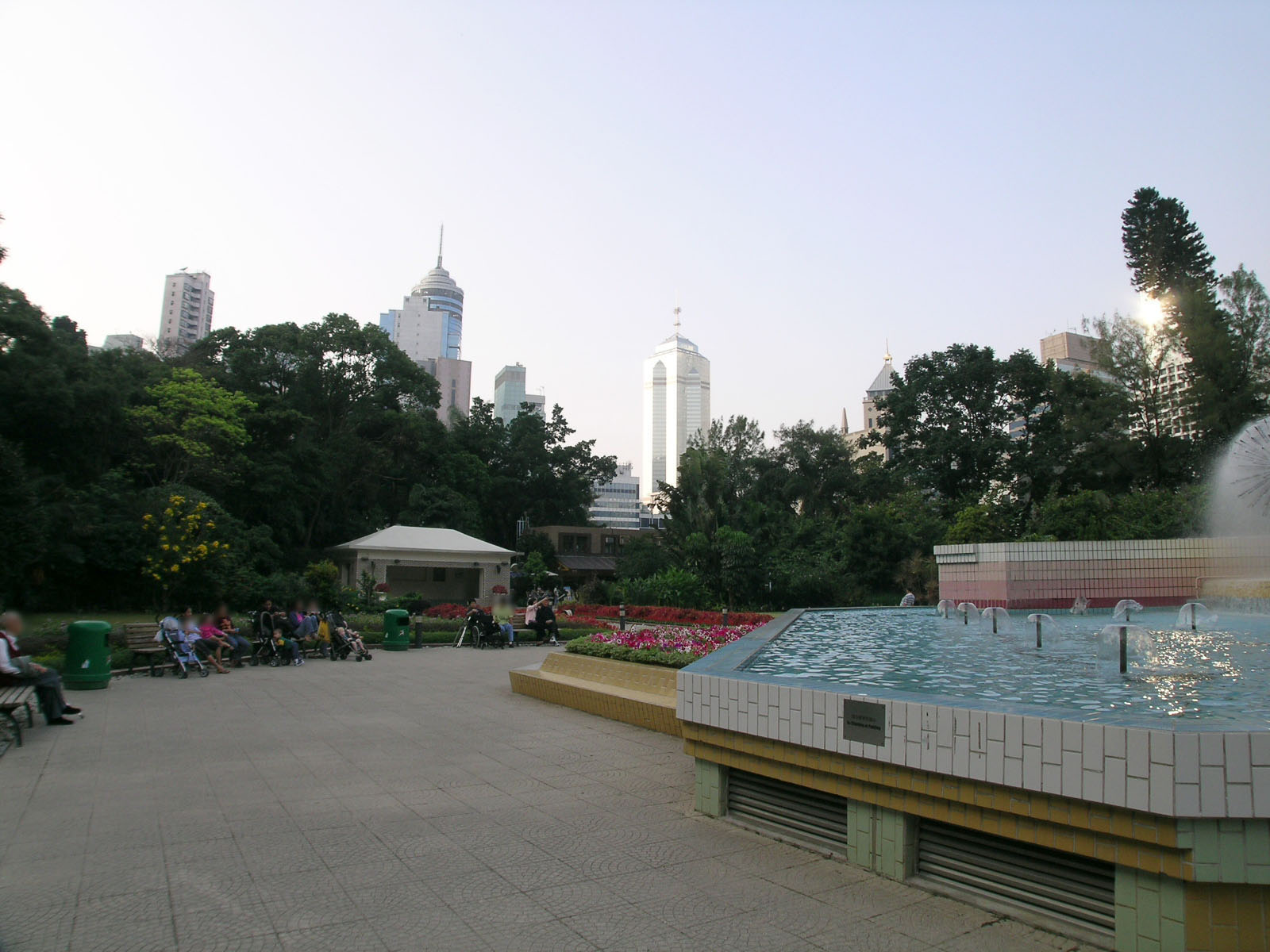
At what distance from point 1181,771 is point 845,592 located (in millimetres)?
28473

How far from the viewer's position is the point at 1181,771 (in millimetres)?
2955

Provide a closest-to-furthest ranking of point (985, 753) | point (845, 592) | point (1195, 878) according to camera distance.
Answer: point (1195, 878), point (985, 753), point (845, 592)

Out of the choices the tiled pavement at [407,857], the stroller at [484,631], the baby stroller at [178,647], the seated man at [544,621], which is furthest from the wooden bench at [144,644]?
the seated man at [544,621]

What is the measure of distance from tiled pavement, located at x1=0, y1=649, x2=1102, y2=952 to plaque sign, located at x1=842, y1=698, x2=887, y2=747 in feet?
2.41

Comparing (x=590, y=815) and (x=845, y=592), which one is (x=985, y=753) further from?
(x=845, y=592)

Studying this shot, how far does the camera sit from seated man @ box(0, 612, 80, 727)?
8.21 meters

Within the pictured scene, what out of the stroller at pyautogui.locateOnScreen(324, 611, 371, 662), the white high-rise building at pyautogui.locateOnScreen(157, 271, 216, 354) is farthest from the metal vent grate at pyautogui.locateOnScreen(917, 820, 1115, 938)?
the white high-rise building at pyautogui.locateOnScreen(157, 271, 216, 354)

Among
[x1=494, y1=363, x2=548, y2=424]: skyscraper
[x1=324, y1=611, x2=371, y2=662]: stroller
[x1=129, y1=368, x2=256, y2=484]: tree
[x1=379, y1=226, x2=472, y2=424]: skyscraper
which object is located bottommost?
[x1=324, y1=611, x2=371, y2=662]: stroller

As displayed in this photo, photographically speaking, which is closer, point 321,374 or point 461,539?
point 461,539

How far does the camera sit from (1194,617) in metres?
Answer: 12.3

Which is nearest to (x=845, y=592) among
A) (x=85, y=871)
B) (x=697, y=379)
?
(x=85, y=871)

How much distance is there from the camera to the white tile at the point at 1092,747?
10.4 ft

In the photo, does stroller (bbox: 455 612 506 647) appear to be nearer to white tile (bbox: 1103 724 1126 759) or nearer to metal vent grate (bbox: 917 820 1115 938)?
metal vent grate (bbox: 917 820 1115 938)

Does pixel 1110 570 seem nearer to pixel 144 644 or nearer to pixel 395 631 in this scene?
pixel 395 631
